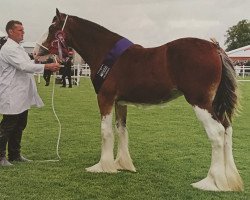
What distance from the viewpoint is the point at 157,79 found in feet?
21.5

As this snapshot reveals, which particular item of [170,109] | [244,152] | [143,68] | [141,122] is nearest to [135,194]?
[143,68]

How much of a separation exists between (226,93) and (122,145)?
6.45 feet

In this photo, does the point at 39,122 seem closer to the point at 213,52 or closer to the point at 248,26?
the point at 213,52

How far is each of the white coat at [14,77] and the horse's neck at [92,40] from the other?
0.70 meters

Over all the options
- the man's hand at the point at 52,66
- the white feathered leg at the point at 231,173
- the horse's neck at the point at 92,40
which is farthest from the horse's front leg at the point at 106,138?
the white feathered leg at the point at 231,173

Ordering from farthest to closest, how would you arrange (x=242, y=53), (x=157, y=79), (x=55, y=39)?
(x=242, y=53) < (x=55, y=39) < (x=157, y=79)

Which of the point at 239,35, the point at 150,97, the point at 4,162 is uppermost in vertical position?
the point at 239,35

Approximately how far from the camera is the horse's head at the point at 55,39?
7.42m

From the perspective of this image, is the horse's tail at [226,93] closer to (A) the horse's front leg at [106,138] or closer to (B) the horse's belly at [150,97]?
(B) the horse's belly at [150,97]

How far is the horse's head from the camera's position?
742 cm

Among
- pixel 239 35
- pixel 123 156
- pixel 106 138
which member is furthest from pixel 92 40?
pixel 239 35

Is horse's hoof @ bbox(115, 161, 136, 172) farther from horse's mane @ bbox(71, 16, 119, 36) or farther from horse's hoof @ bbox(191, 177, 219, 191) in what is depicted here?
horse's mane @ bbox(71, 16, 119, 36)

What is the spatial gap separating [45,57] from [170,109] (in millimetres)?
9076

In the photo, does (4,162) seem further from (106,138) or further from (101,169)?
(106,138)
